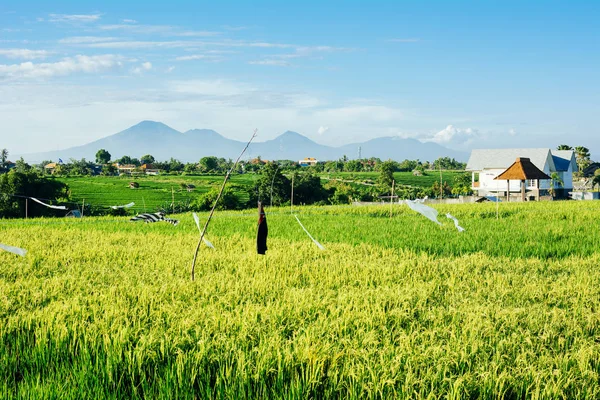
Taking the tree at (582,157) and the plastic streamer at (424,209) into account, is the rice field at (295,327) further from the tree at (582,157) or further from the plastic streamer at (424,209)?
the tree at (582,157)

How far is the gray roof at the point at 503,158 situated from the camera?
151 ft

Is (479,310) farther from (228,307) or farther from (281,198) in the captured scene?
(281,198)

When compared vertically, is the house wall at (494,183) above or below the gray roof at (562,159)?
below

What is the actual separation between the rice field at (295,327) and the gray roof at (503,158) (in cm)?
3985

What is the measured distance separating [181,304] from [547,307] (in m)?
3.89

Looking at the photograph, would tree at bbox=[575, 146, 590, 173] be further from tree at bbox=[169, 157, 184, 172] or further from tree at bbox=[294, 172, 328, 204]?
tree at bbox=[169, 157, 184, 172]

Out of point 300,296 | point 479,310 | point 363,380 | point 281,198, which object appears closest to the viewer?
point 363,380

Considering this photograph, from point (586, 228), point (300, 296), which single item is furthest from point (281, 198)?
point (300, 296)

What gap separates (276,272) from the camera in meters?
7.36

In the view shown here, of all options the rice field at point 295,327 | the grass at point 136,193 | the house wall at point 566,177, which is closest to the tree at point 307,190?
the grass at point 136,193

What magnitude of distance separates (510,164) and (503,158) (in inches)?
Result: 56.3

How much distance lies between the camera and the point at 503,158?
155 ft

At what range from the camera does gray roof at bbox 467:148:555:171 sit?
4591cm

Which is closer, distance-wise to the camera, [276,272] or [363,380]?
[363,380]
